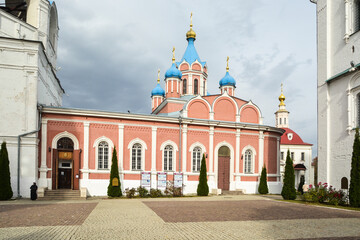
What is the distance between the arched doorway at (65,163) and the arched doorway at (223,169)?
441 inches

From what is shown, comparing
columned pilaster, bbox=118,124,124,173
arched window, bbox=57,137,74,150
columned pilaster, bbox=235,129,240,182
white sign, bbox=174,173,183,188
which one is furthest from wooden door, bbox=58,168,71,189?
columned pilaster, bbox=235,129,240,182

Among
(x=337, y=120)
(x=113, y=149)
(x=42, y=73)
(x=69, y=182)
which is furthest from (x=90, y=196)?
(x=337, y=120)

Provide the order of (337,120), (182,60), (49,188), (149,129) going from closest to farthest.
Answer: (337,120), (49,188), (149,129), (182,60)

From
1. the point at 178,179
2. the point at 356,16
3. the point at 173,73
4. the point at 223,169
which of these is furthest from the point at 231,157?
the point at 356,16

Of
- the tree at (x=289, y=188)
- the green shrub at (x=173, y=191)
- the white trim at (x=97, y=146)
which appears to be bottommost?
the green shrub at (x=173, y=191)

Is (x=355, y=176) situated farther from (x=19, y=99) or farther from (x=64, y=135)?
(x=19, y=99)

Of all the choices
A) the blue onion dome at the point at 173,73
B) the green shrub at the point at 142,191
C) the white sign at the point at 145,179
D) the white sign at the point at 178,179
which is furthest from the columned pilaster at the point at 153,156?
the blue onion dome at the point at 173,73

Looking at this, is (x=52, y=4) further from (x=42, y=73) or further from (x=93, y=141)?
(x=93, y=141)

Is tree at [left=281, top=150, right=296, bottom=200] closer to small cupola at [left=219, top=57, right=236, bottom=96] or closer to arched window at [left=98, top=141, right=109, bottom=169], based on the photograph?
arched window at [left=98, top=141, right=109, bottom=169]

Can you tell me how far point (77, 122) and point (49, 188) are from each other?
4.62 meters

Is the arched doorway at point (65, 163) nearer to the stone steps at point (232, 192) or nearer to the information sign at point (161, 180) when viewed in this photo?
the information sign at point (161, 180)

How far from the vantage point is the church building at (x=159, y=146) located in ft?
73.2

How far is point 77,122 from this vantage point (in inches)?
905

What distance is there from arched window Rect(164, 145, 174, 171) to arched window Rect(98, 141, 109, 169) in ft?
14.2
